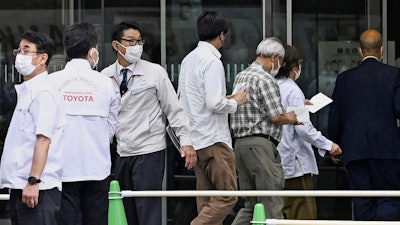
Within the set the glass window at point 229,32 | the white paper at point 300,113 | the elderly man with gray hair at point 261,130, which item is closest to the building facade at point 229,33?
the glass window at point 229,32

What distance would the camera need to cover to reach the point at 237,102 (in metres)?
8.64

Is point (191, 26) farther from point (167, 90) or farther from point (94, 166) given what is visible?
point (94, 166)

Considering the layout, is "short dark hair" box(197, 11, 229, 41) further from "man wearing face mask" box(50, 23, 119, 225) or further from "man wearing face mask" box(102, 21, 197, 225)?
"man wearing face mask" box(50, 23, 119, 225)

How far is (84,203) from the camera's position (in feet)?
25.3

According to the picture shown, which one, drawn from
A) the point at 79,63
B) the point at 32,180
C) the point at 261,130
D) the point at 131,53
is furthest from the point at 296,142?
the point at 32,180

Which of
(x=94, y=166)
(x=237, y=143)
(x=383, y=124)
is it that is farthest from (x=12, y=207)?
(x=383, y=124)

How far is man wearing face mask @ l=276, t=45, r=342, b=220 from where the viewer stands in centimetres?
971

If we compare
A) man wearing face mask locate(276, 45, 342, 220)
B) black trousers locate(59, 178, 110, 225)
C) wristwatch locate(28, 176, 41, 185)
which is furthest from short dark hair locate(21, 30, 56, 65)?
man wearing face mask locate(276, 45, 342, 220)

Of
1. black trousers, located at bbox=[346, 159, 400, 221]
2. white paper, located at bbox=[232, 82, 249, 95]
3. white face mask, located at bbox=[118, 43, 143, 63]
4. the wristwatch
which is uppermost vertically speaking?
→ white face mask, located at bbox=[118, 43, 143, 63]

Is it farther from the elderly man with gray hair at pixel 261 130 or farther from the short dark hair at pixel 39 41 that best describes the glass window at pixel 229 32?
the short dark hair at pixel 39 41

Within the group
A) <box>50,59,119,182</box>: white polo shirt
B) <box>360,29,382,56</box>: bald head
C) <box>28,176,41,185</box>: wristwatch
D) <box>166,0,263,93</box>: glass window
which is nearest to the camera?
<box>28,176,41,185</box>: wristwatch

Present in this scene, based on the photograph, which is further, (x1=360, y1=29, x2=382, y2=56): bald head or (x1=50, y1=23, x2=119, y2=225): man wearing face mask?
(x1=360, y1=29, x2=382, y2=56): bald head

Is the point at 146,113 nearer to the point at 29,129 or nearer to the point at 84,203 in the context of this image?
the point at 84,203

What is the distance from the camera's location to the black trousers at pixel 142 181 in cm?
878
